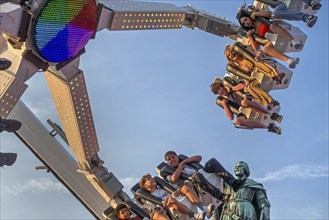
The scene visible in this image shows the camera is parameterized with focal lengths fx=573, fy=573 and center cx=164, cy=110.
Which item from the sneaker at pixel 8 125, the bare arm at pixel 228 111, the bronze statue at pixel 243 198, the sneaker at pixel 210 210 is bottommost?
the sneaker at pixel 210 210

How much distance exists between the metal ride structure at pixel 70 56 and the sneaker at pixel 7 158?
3.24ft

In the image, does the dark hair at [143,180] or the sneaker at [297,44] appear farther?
the dark hair at [143,180]

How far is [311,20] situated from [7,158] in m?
7.14

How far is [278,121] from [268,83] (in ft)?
3.16

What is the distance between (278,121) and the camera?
13.8 m

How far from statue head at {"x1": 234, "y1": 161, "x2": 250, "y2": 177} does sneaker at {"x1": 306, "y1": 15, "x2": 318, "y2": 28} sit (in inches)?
137

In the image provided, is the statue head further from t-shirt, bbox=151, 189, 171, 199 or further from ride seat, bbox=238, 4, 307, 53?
ride seat, bbox=238, 4, 307, 53

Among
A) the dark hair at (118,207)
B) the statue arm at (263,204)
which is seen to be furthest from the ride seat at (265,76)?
the dark hair at (118,207)

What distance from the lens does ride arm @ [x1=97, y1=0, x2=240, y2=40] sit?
1204 centimetres

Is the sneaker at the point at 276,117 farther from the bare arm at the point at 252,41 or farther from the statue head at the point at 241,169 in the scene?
the statue head at the point at 241,169

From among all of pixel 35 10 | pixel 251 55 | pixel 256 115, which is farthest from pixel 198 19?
pixel 35 10

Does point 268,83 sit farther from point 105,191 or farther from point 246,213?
point 105,191

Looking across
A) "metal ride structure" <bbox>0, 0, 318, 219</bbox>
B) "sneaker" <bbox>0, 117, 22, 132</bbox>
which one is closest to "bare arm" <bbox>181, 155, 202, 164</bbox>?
"metal ride structure" <bbox>0, 0, 318, 219</bbox>

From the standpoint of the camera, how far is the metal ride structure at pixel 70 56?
411 inches
